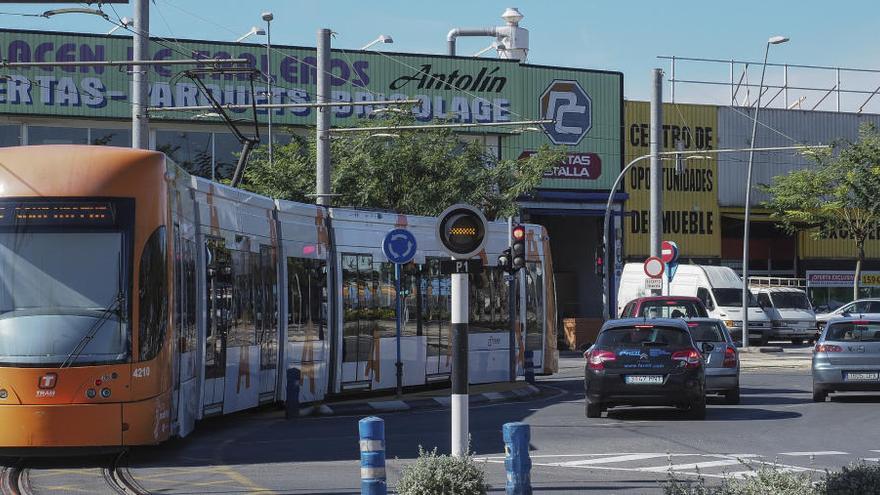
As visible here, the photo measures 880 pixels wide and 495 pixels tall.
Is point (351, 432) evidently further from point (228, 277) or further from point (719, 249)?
point (719, 249)

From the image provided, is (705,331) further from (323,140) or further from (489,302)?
(323,140)

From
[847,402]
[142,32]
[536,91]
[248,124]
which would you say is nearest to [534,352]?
[847,402]

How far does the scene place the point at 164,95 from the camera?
44.8 m

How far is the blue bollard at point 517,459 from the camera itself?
10555 mm

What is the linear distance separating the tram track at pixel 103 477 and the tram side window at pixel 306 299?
19.8ft

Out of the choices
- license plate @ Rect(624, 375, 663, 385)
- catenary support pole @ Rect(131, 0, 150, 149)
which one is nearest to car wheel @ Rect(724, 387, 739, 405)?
license plate @ Rect(624, 375, 663, 385)

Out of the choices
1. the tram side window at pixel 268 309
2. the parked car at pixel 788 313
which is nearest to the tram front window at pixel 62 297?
the tram side window at pixel 268 309

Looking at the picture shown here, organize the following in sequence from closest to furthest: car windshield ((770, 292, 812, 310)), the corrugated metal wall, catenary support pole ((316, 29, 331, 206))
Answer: catenary support pole ((316, 29, 331, 206))
car windshield ((770, 292, 812, 310))
the corrugated metal wall

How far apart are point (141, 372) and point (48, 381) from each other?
91 cm

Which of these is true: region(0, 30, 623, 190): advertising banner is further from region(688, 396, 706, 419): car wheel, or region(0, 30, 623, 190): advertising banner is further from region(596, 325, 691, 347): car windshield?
region(688, 396, 706, 419): car wheel

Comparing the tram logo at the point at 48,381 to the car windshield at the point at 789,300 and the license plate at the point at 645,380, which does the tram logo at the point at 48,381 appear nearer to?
the license plate at the point at 645,380

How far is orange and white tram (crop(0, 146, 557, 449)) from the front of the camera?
14.3m

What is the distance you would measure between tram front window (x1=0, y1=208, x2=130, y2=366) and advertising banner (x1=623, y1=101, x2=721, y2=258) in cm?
4635

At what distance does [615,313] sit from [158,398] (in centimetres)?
4053
